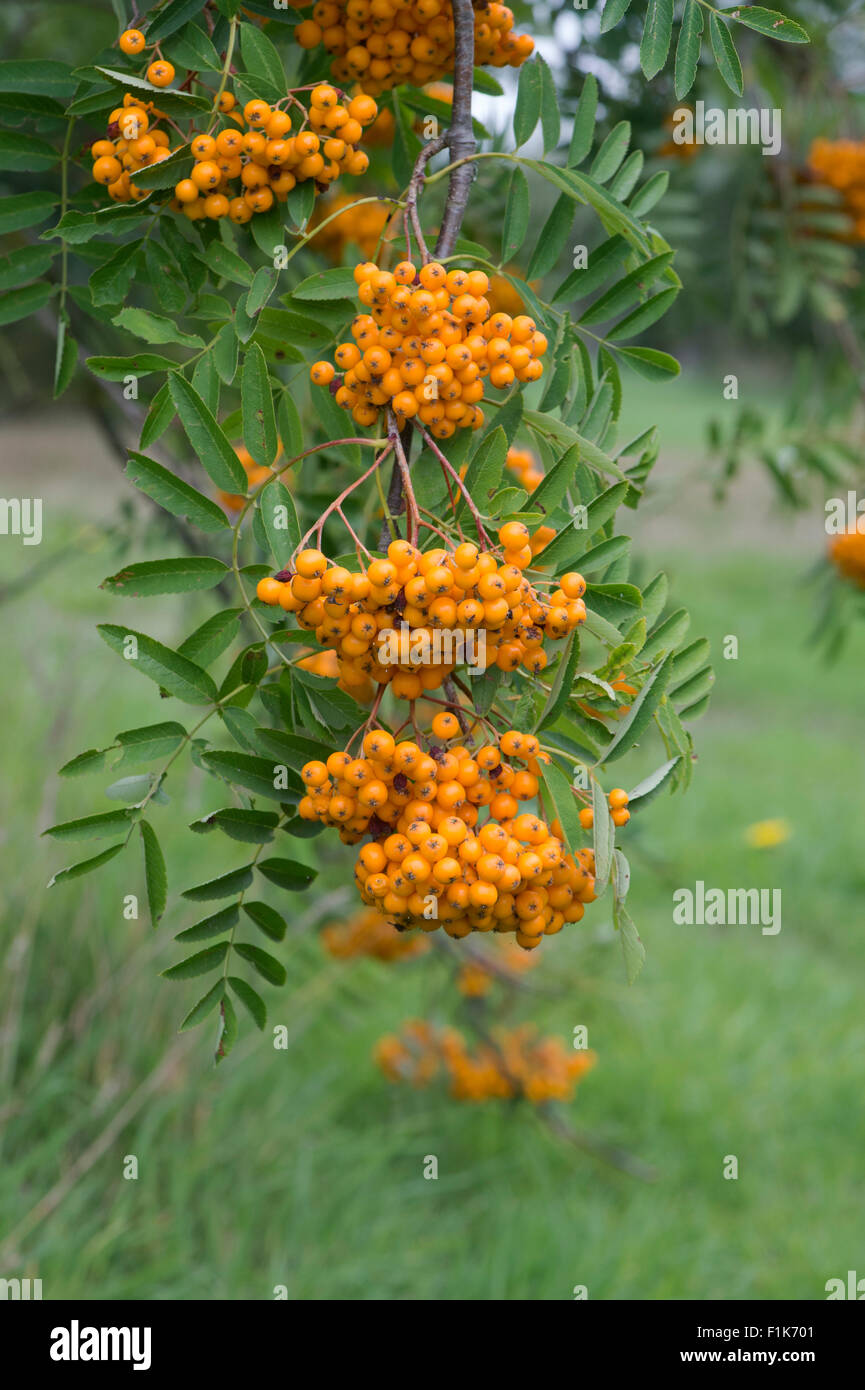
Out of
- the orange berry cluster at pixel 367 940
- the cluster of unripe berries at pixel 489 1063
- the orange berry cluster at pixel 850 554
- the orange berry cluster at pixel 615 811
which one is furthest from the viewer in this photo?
the cluster of unripe berries at pixel 489 1063

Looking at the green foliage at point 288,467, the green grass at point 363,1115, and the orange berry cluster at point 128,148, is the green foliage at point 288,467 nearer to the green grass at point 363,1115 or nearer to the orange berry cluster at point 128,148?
the orange berry cluster at point 128,148

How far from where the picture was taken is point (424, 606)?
0.79 meters

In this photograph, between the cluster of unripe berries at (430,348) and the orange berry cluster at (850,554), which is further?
the orange berry cluster at (850,554)

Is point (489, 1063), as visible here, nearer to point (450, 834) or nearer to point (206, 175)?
point (450, 834)

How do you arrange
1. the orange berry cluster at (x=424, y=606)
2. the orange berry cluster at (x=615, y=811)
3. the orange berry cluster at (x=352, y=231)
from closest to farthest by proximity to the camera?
the orange berry cluster at (x=424, y=606), the orange berry cluster at (x=615, y=811), the orange berry cluster at (x=352, y=231)

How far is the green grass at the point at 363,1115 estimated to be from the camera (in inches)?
95.8

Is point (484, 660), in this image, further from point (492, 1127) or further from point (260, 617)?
point (492, 1127)

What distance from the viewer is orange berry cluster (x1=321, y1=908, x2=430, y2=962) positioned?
2.68m

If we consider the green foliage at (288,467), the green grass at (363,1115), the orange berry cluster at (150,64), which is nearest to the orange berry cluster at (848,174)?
the green grass at (363,1115)

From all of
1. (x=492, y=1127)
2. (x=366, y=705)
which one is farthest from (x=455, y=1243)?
(x=366, y=705)

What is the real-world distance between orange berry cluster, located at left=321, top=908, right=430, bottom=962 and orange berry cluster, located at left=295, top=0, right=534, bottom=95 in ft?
6.25

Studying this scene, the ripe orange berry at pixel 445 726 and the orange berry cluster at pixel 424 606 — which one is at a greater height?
the orange berry cluster at pixel 424 606

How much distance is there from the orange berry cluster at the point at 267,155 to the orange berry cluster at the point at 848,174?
1852 mm

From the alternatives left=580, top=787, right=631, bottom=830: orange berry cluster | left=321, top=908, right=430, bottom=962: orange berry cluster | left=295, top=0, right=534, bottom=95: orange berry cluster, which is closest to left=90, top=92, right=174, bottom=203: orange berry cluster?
left=295, top=0, right=534, bottom=95: orange berry cluster
